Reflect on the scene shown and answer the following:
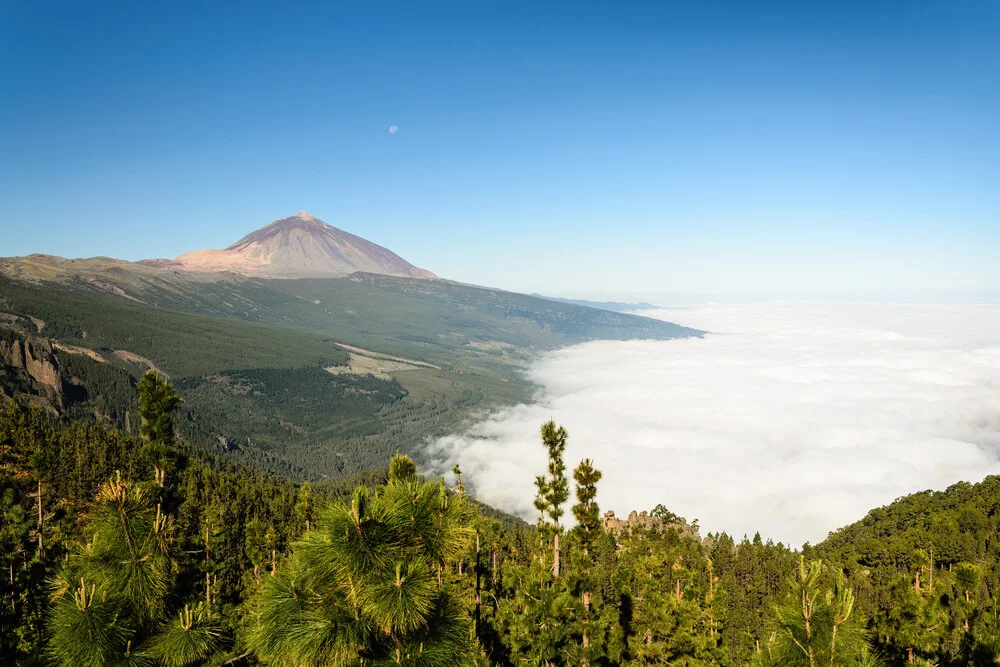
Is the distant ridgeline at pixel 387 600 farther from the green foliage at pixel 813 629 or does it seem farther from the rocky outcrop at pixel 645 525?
the rocky outcrop at pixel 645 525

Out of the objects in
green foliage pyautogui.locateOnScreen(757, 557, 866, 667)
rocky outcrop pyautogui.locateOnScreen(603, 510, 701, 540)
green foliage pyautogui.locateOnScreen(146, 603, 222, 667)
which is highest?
green foliage pyautogui.locateOnScreen(757, 557, 866, 667)

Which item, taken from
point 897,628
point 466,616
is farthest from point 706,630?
point 466,616

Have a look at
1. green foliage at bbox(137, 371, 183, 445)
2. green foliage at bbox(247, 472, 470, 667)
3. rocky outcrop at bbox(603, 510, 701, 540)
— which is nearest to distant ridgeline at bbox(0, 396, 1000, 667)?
green foliage at bbox(247, 472, 470, 667)

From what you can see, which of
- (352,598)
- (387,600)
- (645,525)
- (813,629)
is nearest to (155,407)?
(352,598)

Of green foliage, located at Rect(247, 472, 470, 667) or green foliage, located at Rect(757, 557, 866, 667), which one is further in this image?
green foliage, located at Rect(757, 557, 866, 667)

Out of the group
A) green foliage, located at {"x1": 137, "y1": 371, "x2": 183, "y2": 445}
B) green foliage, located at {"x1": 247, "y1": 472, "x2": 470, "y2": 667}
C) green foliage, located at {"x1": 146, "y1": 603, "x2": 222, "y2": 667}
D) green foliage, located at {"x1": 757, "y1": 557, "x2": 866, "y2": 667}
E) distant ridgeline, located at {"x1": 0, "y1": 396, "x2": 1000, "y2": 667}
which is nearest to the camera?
green foliage, located at {"x1": 247, "y1": 472, "x2": 470, "y2": 667}

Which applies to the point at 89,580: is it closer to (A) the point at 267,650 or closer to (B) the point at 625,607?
(A) the point at 267,650

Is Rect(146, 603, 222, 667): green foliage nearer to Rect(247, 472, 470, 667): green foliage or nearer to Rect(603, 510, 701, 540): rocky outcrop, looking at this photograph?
Rect(247, 472, 470, 667): green foliage

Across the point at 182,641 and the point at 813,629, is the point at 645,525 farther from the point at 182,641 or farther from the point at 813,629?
the point at 182,641

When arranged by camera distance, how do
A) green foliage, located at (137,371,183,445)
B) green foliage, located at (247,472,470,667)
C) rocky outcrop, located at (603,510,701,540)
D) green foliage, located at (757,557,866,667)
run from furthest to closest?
rocky outcrop, located at (603,510,701,540), green foliage, located at (137,371,183,445), green foliage, located at (757,557,866,667), green foliage, located at (247,472,470,667)

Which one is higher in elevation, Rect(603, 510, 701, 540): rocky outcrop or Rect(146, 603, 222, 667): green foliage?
Rect(146, 603, 222, 667): green foliage

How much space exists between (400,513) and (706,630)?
3816cm

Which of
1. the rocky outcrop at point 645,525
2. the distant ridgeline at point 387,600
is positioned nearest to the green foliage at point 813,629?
the distant ridgeline at point 387,600

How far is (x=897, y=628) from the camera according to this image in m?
24.8
